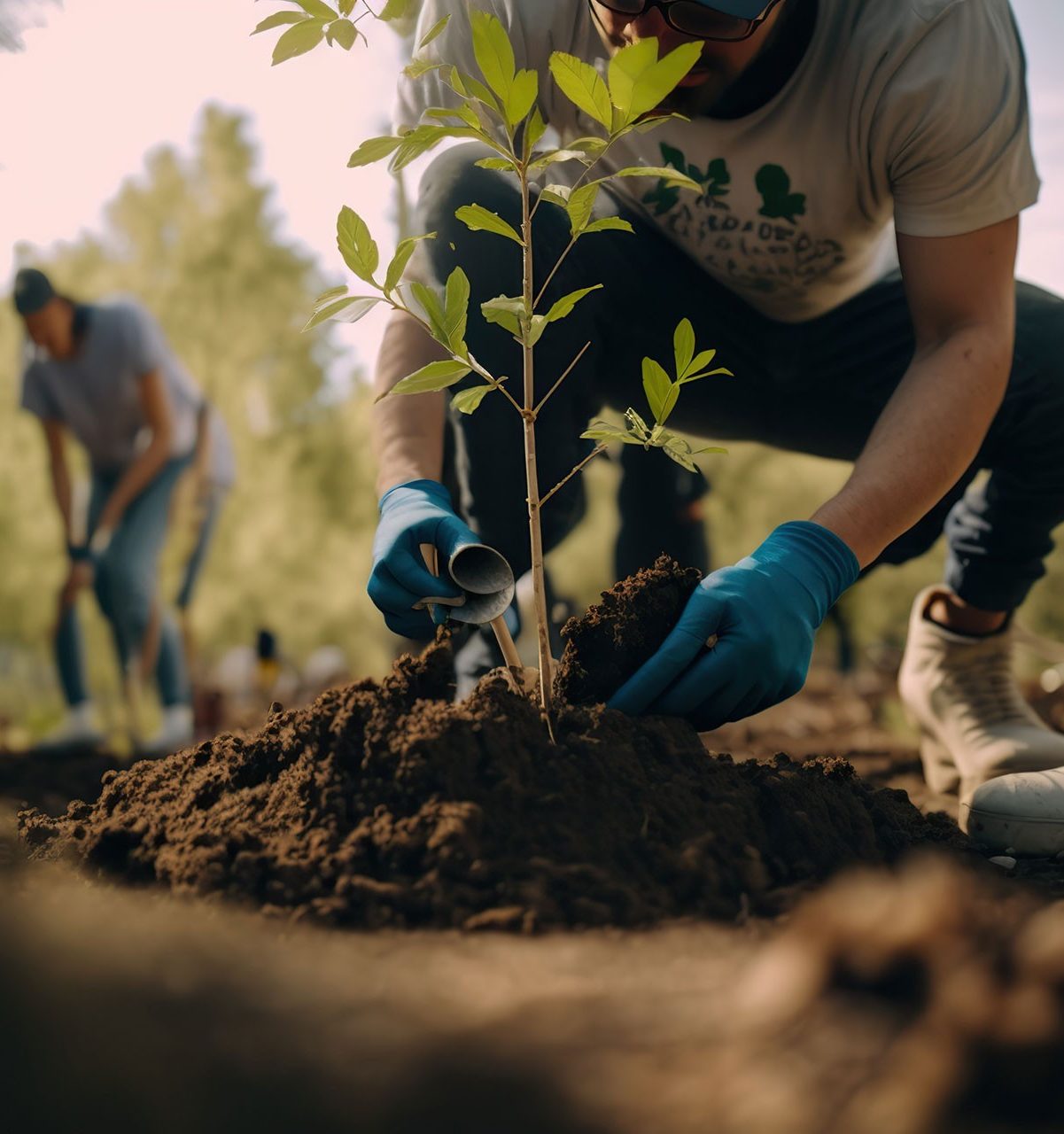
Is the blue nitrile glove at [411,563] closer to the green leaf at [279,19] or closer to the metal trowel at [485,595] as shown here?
the metal trowel at [485,595]

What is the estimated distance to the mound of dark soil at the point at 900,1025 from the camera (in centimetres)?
58

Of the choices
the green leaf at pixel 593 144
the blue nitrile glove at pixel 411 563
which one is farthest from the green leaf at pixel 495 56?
the blue nitrile glove at pixel 411 563

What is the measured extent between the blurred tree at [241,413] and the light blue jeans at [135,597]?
338 cm

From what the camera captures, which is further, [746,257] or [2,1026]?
[746,257]

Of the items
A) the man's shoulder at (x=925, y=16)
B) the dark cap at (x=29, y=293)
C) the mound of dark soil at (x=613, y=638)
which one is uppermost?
the dark cap at (x=29, y=293)

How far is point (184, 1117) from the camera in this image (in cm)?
59

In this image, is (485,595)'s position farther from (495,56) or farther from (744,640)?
(495,56)

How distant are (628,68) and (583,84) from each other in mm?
60

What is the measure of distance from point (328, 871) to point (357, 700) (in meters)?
0.22

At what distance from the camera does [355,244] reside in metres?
1.13

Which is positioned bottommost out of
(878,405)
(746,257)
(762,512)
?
(762,512)

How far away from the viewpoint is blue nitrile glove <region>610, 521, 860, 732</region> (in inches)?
52.5

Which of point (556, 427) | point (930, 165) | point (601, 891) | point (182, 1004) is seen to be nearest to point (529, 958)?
point (601, 891)

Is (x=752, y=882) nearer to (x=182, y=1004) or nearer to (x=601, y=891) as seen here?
(x=601, y=891)
